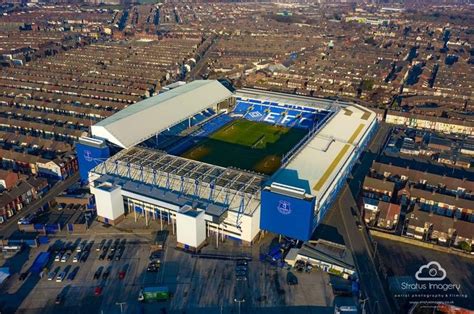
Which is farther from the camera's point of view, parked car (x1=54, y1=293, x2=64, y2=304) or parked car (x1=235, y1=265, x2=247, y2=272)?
parked car (x1=235, y1=265, x2=247, y2=272)

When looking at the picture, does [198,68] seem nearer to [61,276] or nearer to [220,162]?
[220,162]

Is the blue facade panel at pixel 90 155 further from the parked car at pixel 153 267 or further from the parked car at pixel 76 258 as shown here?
the parked car at pixel 153 267

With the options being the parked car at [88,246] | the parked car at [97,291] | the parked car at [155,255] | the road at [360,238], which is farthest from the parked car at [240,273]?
the parked car at [88,246]

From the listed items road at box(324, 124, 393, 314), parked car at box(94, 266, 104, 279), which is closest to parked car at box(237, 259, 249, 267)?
road at box(324, 124, 393, 314)

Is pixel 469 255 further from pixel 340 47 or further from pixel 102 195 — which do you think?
pixel 340 47

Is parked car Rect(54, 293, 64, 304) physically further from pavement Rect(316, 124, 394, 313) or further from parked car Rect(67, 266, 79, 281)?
pavement Rect(316, 124, 394, 313)

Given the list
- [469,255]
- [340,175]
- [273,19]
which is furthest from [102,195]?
[273,19]

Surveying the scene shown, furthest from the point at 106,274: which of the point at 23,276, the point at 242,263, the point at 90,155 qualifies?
the point at 90,155
